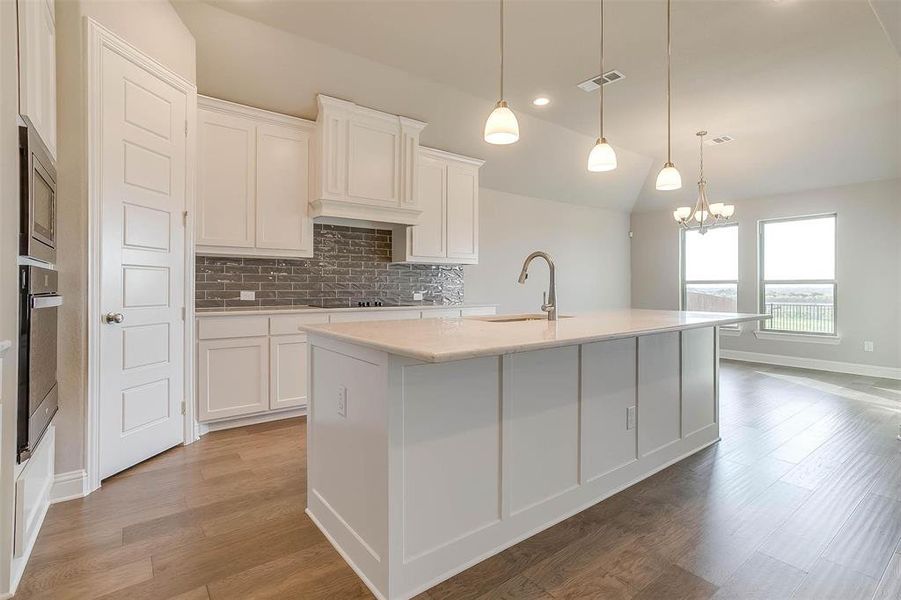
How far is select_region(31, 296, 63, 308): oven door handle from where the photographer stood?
1752 mm

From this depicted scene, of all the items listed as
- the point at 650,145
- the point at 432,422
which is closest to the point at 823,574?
the point at 432,422

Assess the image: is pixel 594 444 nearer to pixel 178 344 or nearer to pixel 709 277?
pixel 178 344

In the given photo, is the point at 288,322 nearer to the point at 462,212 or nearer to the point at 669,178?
the point at 462,212

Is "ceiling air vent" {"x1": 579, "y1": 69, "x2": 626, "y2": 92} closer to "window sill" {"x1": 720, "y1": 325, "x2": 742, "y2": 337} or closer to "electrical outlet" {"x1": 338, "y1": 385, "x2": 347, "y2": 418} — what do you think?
"electrical outlet" {"x1": 338, "y1": 385, "x2": 347, "y2": 418}

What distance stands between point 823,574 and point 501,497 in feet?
4.03

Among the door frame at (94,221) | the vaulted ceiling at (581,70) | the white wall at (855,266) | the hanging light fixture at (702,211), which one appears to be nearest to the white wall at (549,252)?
the vaulted ceiling at (581,70)

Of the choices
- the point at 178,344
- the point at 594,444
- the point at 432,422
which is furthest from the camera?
the point at 178,344

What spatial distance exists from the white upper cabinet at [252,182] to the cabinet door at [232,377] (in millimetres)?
794

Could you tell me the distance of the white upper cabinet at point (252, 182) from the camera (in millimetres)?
3393

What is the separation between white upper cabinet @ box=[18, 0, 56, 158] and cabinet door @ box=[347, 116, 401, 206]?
6.55 ft

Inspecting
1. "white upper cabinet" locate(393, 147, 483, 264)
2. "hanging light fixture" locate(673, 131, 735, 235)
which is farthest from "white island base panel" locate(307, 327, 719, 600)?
"hanging light fixture" locate(673, 131, 735, 235)

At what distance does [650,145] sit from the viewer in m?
5.62

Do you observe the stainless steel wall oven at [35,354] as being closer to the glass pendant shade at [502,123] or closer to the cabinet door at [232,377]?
the cabinet door at [232,377]

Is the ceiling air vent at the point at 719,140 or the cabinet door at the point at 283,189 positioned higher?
the ceiling air vent at the point at 719,140
